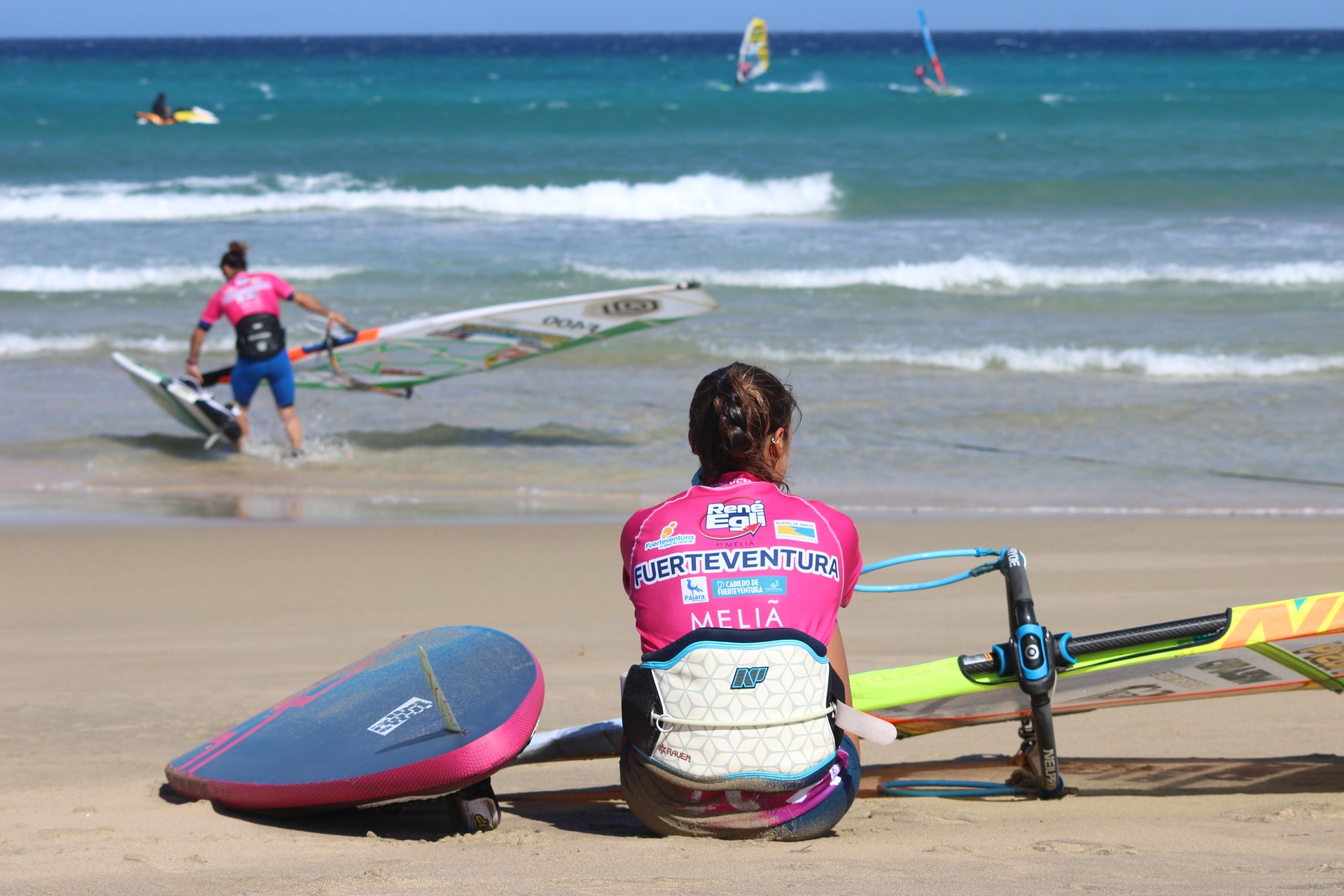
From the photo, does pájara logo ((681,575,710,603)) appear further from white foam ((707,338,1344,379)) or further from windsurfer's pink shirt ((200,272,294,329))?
white foam ((707,338,1344,379))

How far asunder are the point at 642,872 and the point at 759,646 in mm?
451

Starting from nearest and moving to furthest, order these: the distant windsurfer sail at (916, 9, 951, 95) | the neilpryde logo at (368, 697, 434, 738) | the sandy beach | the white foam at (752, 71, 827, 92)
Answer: the sandy beach
the neilpryde logo at (368, 697, 434, 738)
the distant windsurfer sail at (916, 9, 951, 95)
the white foam at (752, 71, 827, 92)

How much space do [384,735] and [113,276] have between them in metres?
13.6

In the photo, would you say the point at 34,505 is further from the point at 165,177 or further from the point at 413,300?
the point at 165,177

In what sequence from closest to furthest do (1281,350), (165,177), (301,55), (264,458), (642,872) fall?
(642,872) → (264,458) → (1281,350) → (165,177) → (301,55)

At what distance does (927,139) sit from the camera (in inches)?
1071

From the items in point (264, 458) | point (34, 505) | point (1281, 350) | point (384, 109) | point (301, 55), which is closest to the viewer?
point (34, 505)

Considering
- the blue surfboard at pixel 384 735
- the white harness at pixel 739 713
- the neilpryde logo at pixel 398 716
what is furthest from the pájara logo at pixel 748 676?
the neilpryde logo at pixel 398 716

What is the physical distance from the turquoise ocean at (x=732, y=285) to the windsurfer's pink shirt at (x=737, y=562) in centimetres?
441

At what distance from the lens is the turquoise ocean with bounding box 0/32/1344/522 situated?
25.3 feet

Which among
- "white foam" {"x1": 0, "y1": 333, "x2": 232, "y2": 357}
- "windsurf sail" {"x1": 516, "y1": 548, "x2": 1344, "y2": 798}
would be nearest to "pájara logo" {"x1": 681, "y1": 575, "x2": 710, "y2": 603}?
"windsurf sail" {"x1": 516, "y1": 548, "x2": 1344, "y2": 798}

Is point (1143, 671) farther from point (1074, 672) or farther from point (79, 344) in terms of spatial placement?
point (79, 344)

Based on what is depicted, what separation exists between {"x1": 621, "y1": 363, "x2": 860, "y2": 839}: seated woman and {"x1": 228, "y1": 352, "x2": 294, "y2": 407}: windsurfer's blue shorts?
607 cm

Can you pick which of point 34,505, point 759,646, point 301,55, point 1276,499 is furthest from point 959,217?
point 301,55
